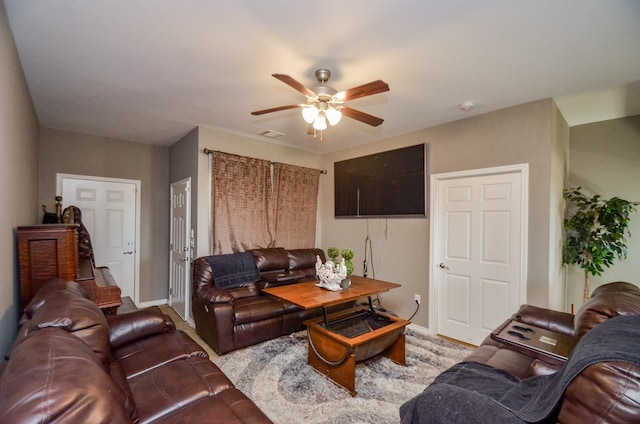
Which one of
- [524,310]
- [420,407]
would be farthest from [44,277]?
[524,310]

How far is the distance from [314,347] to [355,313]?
24.5 inches

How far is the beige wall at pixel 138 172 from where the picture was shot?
387 centimetres

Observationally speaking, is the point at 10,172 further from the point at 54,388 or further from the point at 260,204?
the point at 260,204

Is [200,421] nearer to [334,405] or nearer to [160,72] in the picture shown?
[334,405]

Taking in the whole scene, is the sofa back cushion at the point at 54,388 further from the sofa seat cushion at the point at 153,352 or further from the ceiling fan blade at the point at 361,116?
the ceiling fan blade at the point at 361,116

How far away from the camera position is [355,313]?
3.04 m

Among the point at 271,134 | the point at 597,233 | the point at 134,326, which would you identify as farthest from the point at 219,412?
the point at 597,233

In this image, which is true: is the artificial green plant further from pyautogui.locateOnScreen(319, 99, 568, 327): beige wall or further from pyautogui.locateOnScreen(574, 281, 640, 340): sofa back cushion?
pyautogui.locateOnScreen(574, 281, 640, 340): sofa back cushion

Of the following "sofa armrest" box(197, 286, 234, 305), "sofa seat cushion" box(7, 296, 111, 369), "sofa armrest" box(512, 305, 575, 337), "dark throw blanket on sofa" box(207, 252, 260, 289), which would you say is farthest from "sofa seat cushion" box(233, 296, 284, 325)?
"sofa armrest" box(512, 305, 575, 337)

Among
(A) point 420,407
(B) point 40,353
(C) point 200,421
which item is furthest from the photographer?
(C) point 200,421

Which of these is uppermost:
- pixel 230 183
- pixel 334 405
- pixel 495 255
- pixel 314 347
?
pixel 230 183

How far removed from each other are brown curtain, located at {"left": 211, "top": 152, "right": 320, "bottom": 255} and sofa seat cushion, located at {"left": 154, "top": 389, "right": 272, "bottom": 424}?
2602mm

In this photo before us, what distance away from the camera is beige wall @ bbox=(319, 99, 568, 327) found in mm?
2824

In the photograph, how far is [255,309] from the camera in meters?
3.16
